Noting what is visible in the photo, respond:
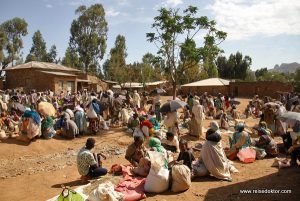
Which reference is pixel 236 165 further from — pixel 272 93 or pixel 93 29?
pixel 93 29

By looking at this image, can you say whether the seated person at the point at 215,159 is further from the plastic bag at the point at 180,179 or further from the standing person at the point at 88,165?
the standing person at the point at 88,165

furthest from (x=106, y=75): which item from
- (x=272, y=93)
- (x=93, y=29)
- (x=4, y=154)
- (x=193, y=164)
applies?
(x=193, y=164)

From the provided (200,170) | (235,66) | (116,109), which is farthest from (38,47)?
(200,170)

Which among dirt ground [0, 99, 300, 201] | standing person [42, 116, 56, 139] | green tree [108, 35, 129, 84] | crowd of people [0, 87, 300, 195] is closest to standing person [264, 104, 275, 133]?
crowd of people [0, 87, 300, 195]

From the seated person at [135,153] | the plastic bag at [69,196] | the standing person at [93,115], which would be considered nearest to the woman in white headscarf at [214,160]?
the seated person at [135,153]

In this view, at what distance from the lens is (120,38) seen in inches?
2072

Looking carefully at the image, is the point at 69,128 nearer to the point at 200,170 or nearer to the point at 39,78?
the point at 200,170

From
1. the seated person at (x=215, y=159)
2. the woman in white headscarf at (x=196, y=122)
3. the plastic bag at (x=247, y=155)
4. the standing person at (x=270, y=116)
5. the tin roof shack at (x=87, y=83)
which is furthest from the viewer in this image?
the tin roof shack at (x=87, y=83)

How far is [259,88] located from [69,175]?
30.3 m

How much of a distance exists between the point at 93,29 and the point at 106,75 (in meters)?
10.8

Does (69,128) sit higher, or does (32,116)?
(32,116)

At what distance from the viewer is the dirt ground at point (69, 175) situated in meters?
6.28

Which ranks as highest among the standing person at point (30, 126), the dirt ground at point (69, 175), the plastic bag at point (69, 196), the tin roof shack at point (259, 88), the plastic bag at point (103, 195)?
the tin roof shack at point (259, 88)

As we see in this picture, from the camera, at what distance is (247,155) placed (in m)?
8.79
